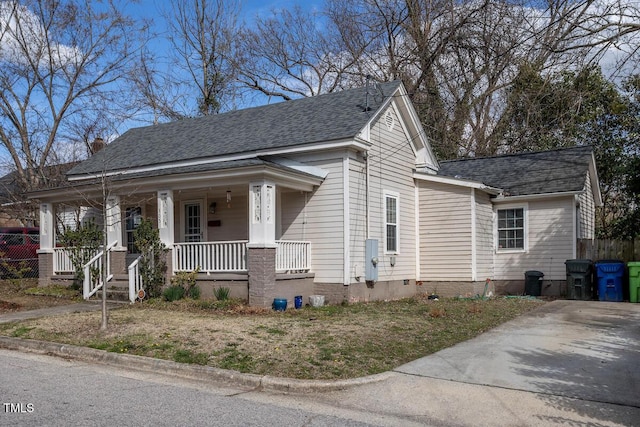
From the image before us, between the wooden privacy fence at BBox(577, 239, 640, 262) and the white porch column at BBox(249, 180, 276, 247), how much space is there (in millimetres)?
9644

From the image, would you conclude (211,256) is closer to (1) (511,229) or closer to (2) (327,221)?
(2) (327,221)

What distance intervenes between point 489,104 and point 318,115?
56.1ft

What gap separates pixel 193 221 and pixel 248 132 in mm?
3233

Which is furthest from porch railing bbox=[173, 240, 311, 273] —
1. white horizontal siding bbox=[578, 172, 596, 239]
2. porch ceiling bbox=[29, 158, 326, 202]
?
white horizontal siding bbox=[578, 172, 596, 239]

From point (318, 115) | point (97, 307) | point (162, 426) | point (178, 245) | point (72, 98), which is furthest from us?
point (72, 98)

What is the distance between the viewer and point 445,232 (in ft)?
56.7

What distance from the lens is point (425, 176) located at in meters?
17.5

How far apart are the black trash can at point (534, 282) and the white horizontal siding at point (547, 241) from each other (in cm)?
45

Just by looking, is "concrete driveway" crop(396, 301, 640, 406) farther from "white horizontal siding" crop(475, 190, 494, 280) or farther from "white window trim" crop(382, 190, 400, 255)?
"white horizontal siding" crop(475, 190, 494, 280)

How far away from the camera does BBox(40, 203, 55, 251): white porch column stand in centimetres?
1681

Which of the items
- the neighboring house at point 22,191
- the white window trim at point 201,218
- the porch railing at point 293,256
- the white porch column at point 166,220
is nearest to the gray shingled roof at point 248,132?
the white window trim at point 201,218

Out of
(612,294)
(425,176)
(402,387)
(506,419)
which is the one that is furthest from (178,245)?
(612,294)

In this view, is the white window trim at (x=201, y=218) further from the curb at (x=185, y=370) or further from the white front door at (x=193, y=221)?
the curb at (x=185, y=370)

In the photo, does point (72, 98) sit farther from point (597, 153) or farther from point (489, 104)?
point (597, 153)
